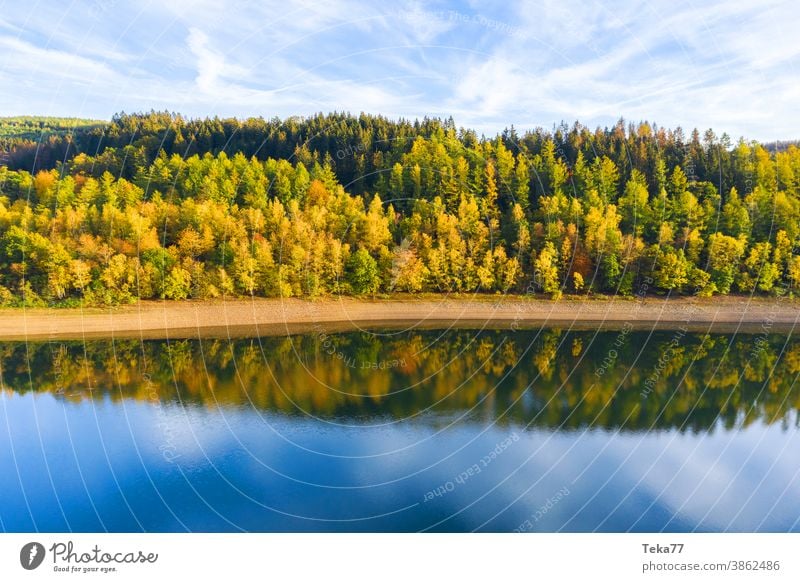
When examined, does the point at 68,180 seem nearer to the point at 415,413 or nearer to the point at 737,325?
the point at 415,413

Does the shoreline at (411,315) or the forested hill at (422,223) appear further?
the forested hill at (422,223)

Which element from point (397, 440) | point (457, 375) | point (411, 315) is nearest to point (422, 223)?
point (411, 315)

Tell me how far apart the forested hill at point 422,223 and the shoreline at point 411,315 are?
135 centimetres

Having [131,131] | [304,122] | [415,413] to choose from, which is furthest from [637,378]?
[131,131]

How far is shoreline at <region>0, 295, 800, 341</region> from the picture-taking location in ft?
139

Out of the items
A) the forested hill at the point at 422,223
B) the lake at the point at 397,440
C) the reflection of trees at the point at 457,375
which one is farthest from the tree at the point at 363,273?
the lake at the point at 397,440

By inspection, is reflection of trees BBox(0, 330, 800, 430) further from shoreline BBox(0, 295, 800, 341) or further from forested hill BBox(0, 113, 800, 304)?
forested hill BBox(0, 113, 800, 304)

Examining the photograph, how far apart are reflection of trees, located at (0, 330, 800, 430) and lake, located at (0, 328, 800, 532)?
174 mm

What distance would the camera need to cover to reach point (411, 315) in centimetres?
4644

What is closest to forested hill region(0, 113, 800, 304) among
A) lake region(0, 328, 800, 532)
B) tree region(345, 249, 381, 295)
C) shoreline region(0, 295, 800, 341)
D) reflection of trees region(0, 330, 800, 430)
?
tree region(345, 249, 381, 295)

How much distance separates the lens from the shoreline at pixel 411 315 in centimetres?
4225

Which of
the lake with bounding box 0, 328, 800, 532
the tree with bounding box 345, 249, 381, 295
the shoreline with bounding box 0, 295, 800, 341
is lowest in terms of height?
the lake with bounding box 0, 328, 800, 532

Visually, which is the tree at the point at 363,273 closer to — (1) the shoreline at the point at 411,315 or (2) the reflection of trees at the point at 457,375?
(1) the shoreline at the point at 411,315

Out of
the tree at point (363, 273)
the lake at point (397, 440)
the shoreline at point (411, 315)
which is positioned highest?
the tree at point (363, 273)
